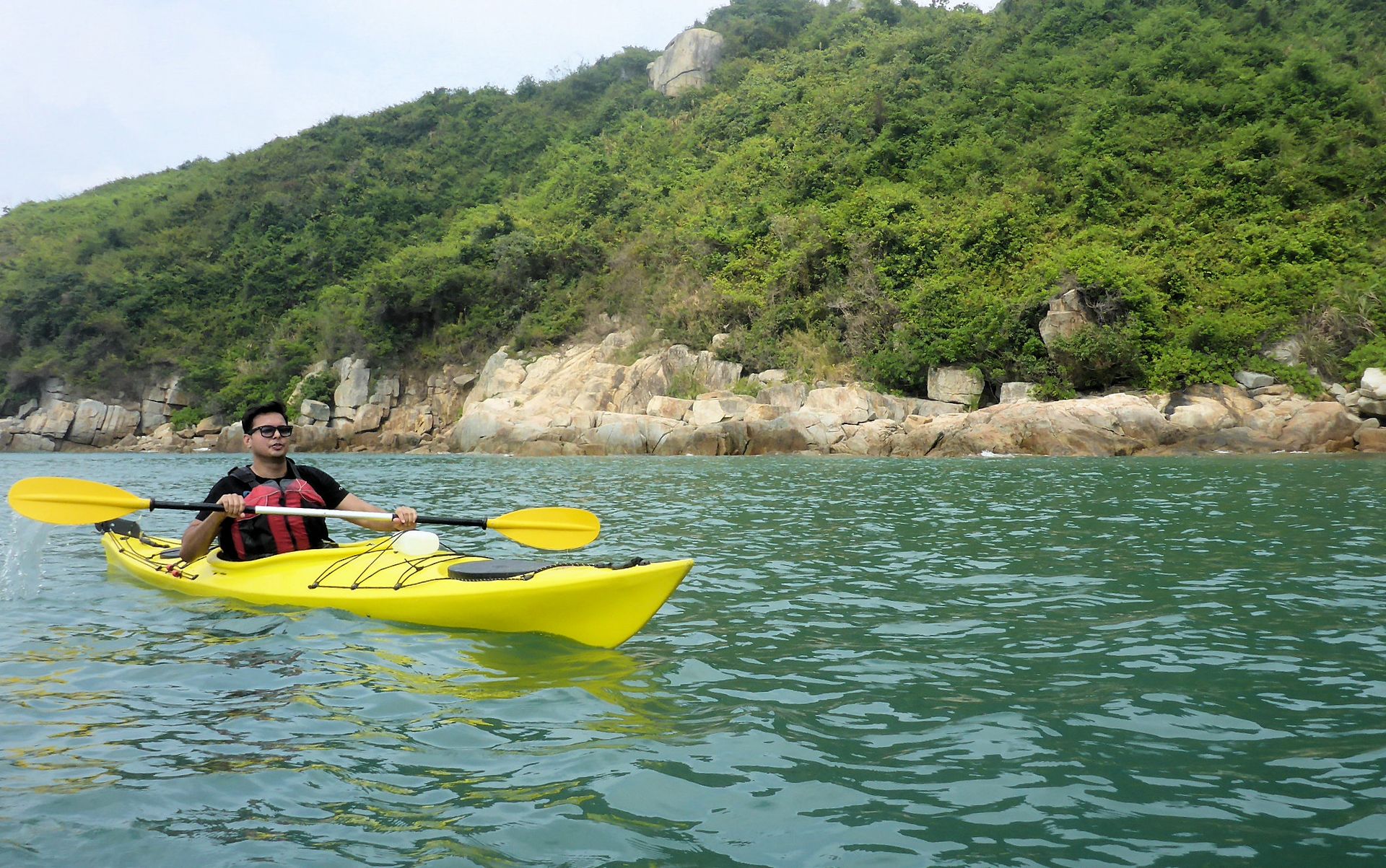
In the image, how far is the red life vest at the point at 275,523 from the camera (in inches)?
219

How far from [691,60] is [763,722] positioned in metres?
49.8

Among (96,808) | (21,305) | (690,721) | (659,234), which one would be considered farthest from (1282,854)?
(21,305)

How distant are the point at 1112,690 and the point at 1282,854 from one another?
4.42ft

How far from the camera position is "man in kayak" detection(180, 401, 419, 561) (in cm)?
543

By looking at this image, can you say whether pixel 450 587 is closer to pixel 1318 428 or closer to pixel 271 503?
pixel 271 503

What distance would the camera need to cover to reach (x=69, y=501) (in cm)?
569

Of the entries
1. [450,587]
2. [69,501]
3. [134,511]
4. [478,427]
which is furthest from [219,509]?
[478,427]

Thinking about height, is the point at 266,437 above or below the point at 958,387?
below

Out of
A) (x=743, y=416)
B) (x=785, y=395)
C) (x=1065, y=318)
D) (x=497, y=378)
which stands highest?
(x=1065, y=318)

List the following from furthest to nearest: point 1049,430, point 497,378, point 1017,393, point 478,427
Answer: point 497,378, point 478,427, point 1017,393, point 1049,430

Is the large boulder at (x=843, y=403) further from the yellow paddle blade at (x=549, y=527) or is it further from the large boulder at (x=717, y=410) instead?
the yellow paddle blade at (x=549, y=527)

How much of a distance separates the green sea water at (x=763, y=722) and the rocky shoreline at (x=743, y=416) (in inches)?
514

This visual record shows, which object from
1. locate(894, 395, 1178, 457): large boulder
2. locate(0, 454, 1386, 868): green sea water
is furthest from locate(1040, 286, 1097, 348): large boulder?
locate(0, 454, 1386, 868): green sea water

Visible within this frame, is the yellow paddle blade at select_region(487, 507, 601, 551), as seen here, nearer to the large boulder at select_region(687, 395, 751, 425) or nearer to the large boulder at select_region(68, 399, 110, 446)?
the large boulder at select_region(687, 395, 751, 425)
